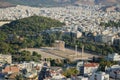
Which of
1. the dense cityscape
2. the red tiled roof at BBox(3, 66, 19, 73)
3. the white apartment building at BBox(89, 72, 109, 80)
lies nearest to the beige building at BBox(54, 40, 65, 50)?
the dense cityscape

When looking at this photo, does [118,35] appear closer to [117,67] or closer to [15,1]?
[117,67]

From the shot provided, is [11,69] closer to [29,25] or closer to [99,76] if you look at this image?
[99,76]

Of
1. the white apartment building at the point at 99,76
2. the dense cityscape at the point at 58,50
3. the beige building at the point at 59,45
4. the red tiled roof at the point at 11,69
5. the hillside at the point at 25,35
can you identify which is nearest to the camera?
the white apartment building at the point at 99,76

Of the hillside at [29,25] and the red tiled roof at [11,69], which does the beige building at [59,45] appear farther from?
the red tiled roof at [11,69]

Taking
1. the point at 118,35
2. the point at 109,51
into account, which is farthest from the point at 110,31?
the point at 109,51

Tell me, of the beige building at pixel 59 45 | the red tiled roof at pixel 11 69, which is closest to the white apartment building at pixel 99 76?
the red tiled roof at pixel 11 69

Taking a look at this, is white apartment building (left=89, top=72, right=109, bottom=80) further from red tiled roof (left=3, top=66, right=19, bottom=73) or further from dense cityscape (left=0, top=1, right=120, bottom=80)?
red tiled roof (left=3, top=66, right=19, bottom=73)

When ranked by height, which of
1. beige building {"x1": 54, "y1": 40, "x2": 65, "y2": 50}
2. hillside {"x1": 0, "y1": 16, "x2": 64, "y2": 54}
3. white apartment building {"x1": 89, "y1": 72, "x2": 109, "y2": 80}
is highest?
hillside {"x1": 0, "y1": 16, "x2": 64, "y2": 54}

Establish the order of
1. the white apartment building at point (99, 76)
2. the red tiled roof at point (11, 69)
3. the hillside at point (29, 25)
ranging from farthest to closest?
1. the hillside at point (29, 25)
2. the red tiled roof at point (11, 69)
3. the white apartment building at point (99, 76)
